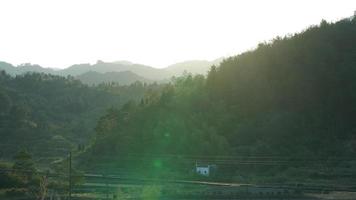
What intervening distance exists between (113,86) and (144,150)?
50.2m

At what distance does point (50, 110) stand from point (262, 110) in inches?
1438

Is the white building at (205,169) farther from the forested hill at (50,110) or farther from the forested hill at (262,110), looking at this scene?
the forested hill at (50,110)

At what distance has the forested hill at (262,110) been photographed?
36750mm

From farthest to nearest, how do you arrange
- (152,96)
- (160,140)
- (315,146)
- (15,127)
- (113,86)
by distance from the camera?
(113,86) < (15,127) < (152,96) < (160,140) < (315,146)

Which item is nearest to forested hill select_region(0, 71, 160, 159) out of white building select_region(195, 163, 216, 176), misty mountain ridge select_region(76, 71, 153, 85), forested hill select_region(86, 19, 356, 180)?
forested hill select_region(86, 19, 356, 180)

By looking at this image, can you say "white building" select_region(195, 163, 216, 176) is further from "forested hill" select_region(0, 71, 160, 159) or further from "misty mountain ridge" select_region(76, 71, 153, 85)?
"misty mountain ridge" select_region(76, 71, 153, 85)

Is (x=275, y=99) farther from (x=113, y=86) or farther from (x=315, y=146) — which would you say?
(x=113, y=86)

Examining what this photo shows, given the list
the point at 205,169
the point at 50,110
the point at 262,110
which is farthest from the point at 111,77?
the point at 205,169

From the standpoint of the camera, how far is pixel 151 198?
22.6m

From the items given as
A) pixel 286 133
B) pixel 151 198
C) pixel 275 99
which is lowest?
pixel 151 198

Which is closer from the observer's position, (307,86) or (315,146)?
(315,146)

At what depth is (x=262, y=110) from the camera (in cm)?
4216

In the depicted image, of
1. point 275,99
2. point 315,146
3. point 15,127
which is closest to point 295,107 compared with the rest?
point 275,99

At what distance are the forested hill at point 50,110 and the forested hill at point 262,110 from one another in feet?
25.9
